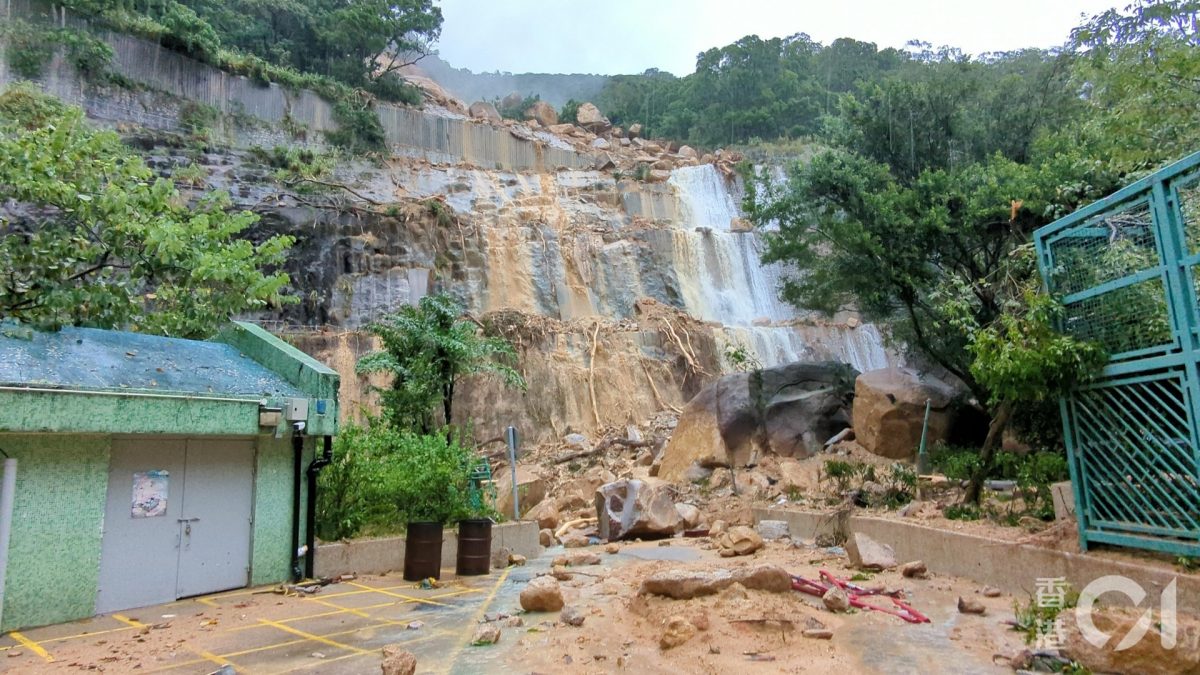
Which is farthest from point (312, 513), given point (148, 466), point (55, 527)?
point (55, 527)

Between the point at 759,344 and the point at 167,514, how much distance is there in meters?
25.8

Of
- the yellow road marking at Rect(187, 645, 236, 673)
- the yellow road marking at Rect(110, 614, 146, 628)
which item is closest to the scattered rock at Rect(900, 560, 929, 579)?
the yellow road marking at Rect(187, 645, 236, 673)

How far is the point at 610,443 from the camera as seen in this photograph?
2280 centimetres

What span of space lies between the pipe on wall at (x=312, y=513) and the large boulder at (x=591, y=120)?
1896 inches

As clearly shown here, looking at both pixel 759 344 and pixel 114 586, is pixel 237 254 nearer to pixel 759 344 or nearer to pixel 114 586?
pixel 114 586

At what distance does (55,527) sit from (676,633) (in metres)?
6.43

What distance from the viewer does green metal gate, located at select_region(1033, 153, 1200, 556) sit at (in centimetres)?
599

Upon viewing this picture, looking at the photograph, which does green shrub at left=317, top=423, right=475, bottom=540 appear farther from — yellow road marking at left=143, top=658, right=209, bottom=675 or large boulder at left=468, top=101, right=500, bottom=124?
large boulder at left=468, top=101, right=500, bottom=124

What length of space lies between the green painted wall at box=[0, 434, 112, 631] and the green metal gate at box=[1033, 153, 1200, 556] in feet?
33.7

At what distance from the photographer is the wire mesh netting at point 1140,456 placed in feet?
19.8

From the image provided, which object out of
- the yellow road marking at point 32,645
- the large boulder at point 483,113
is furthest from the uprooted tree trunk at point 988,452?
the large boulder at point 483,113

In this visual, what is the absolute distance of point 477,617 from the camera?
7.28 meters

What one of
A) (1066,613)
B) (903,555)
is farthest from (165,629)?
(903,555)

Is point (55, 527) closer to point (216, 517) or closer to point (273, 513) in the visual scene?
point (216, 517)
